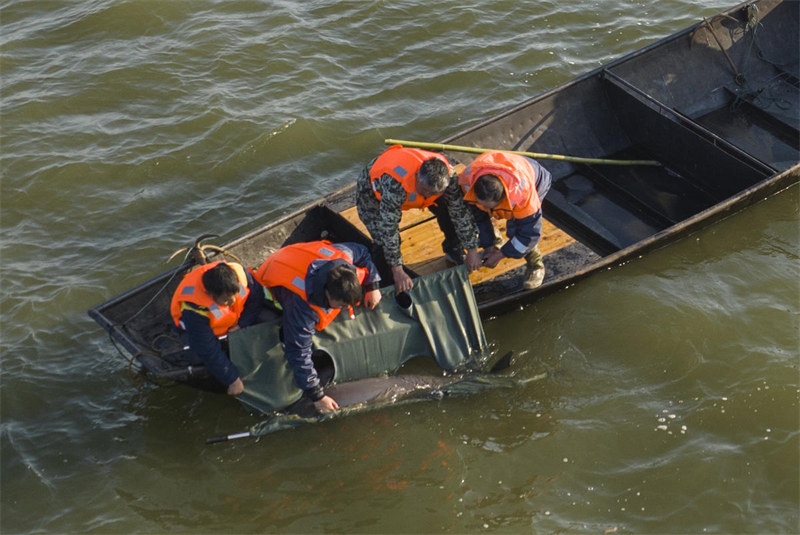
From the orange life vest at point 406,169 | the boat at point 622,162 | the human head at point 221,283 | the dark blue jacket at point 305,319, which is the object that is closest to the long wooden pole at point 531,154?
the boat at point 622,162

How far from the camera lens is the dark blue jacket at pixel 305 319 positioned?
6.20 meters

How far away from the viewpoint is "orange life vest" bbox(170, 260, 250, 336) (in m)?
6.34

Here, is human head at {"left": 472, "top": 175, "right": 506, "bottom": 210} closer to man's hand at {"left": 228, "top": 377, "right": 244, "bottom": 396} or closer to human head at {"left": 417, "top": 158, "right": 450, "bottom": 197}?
human head at {"left": 417, "top": 158, "right": 450, "bottom": 197}

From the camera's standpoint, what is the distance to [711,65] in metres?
10.4

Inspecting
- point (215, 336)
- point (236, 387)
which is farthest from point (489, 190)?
point (236, 387)

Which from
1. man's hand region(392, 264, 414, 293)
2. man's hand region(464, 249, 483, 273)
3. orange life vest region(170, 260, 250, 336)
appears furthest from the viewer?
man's hand region(464, 249, 483, 273)

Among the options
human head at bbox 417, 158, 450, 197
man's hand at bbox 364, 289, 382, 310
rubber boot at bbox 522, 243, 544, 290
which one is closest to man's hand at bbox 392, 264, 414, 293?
man's hand at bbox 364, 289, 382, 310

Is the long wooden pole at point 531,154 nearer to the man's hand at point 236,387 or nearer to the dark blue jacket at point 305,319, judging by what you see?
the dark blue jacket at point 305,319

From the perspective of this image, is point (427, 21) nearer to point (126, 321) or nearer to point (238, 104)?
point (238, 104)

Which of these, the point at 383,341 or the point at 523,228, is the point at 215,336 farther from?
the point at 523,228

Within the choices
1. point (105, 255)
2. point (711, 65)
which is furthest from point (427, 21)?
point (105, 255)

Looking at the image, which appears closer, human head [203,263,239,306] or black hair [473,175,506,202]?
human head [203,263,239,306]

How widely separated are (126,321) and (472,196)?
322cm

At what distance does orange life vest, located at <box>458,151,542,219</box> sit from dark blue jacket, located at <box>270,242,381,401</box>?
1146 mm
